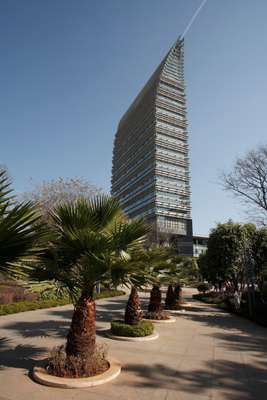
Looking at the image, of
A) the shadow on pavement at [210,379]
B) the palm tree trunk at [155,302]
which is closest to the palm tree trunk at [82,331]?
the shadow on pavement at [210,379]

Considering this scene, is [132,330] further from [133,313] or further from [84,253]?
[84,253]

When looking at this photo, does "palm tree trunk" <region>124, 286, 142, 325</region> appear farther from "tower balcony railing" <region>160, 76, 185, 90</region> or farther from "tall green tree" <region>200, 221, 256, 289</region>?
"tower balcony railing" <region>160, 76, 185, 90</region>

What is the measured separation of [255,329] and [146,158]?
340 feet

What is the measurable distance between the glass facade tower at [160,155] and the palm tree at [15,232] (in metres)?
90.0

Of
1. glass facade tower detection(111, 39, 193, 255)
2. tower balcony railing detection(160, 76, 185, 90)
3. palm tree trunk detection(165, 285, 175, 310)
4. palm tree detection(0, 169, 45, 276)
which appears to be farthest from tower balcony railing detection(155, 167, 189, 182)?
palm tree detection(0, 169, 45, 276)

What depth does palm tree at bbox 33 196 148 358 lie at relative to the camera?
6.10 metres

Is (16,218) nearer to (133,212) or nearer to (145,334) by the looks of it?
(145,334)

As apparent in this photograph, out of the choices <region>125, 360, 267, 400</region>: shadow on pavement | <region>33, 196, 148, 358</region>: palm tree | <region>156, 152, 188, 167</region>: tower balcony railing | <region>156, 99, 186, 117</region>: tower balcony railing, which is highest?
<region>156, 99, 186, 117</region>: tower balcony railing

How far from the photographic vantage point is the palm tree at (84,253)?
6098mm

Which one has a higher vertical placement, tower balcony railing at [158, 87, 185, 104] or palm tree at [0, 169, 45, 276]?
tower balcony railing at [158, 87, 185, 104]

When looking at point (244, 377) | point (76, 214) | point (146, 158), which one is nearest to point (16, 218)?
point (76, 214)

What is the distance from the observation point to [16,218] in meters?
4.27

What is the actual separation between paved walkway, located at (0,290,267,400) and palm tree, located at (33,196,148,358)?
43.2 inches

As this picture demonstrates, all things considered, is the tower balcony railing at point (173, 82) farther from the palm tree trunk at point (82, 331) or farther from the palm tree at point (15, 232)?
the palm tree at point (15, 232)
